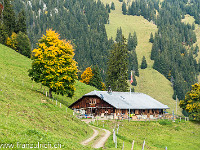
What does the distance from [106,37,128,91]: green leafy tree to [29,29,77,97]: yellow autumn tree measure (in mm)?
37080

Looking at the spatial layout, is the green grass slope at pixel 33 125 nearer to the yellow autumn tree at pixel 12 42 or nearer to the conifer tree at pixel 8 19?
the yellow autumn tree at pixel 12 42

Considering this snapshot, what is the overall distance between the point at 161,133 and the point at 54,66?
2551 cm

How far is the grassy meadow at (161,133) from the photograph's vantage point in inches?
2041

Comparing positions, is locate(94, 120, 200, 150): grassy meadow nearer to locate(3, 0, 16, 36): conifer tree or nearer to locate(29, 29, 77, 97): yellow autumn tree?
locate(29, 29, 77, 97): yellow autumn tree

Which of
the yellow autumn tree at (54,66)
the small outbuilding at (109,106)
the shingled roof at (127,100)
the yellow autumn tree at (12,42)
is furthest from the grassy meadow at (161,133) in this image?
the yellow autumn tree at (12,42)

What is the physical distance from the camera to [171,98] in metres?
187

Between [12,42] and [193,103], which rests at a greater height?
[12,42]

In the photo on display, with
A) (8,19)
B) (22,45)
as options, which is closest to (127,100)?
(22,45)

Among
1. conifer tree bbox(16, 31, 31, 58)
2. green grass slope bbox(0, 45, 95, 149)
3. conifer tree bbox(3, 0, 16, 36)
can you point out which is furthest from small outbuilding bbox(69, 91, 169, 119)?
conifer tree bbox(3, 0, 16, 36)

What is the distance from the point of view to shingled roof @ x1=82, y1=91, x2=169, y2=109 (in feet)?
234

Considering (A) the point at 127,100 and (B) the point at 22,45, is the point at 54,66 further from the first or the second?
(B) the point at 22,45

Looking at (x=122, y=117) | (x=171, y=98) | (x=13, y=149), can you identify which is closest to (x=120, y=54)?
(x=122, y=117)

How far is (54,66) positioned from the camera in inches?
2263

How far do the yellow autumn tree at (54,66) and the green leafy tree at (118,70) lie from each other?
3708 centimetres
